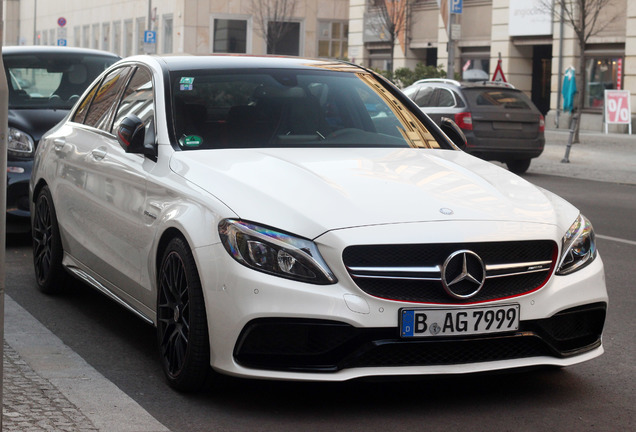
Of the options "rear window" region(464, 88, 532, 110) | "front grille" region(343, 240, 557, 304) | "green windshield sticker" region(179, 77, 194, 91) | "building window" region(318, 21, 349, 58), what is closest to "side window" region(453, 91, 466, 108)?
"rear window" region(464, 88, 532, 110)

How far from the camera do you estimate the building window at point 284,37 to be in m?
61.3

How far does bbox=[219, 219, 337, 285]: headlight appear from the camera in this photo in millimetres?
4594

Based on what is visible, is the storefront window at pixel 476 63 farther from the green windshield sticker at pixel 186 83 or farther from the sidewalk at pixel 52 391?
the sidewalk at pixel 52 391

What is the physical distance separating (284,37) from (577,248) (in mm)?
58916

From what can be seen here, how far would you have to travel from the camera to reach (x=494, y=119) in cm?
2048

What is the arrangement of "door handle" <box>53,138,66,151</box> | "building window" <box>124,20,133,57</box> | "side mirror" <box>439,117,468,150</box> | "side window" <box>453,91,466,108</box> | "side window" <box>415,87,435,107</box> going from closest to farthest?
"side mirror" <box>439,117,468,150</box>, "door handle" <box>53,138,66,151</box>, "side window" <box>453,91,466,108</box>, "side window" <box>415,87,435,107</box>, "building window" <box>124,20,133,57</box>

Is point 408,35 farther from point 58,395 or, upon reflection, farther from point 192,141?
point 58,395

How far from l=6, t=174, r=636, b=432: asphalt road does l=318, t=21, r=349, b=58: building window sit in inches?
2287

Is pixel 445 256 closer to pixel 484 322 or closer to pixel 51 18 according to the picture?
pixel 484 322

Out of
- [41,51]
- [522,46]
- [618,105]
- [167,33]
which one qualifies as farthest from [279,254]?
[167,33]

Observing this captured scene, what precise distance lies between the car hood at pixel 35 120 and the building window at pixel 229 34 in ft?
171

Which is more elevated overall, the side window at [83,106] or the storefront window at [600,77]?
the storefront window at [600,77]

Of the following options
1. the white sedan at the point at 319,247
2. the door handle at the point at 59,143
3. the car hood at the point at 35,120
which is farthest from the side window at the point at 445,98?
the white sedan at the point at 319,247

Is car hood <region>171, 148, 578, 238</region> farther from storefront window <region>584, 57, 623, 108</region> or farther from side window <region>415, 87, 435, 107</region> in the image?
storefront window <region>584, 57, 623, 108</region>
